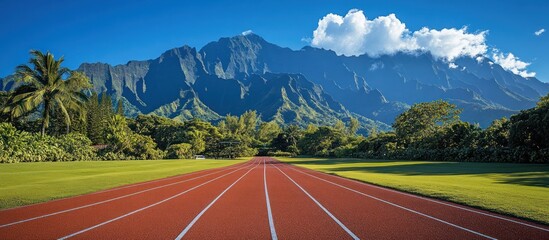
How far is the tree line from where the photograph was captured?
35125 millimetres

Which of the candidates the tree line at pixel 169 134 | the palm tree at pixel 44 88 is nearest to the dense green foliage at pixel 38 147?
the tree line at pixel 169 134

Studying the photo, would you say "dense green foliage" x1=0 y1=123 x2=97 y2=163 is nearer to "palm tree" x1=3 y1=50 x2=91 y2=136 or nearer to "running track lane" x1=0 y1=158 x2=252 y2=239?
"palm tree" x1=3 y1=50 x2=91 y2=136

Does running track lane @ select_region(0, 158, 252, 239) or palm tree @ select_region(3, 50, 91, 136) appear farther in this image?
palm tree @ select_region(3, 50, 91, 136)

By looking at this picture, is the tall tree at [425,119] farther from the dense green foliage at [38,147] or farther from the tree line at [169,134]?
the dense green foliage at [38,147]

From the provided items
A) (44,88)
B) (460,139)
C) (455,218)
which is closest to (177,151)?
(44,88)

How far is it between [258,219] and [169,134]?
91517 mm

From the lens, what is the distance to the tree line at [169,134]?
1383 inches

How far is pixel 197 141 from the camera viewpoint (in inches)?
Result: 3415

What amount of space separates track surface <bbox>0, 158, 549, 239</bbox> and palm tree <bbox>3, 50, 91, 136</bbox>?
3698cm

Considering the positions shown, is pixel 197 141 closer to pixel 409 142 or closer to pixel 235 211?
pixel 409 142

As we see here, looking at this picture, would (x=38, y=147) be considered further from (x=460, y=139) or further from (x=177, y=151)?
(x=460, y=139)

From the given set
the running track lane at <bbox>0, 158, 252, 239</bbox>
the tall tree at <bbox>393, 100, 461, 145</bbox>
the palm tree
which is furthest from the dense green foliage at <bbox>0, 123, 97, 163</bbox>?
the tall tree at <bbox>393, 100, 461, 145</bbox>

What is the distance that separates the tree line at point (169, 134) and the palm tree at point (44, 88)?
0.11m

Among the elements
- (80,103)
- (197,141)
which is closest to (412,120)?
(197,141)
